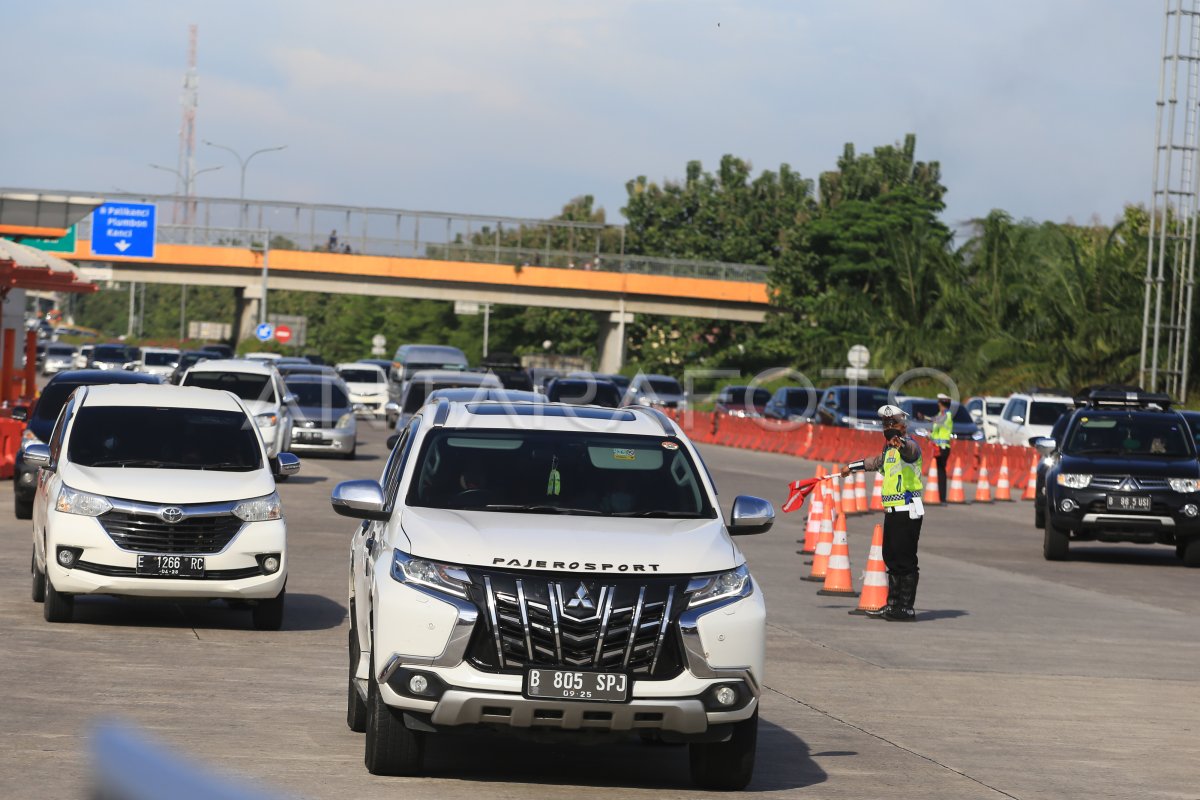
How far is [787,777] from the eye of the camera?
859 centimetres

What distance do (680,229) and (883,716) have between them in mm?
96498

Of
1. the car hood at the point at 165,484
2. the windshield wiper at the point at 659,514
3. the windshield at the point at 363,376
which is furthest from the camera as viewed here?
the windshield at the point at 363,376

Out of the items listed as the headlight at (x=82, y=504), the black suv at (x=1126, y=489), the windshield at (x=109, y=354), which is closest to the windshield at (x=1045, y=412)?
the black suv at (x=1126, y=489)

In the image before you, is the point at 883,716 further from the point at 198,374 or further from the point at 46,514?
the point at 198,374

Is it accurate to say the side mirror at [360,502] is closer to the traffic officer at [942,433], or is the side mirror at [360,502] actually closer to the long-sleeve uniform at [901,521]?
the long-sleeve uniform at [901,521]

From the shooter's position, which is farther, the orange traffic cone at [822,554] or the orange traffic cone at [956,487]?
the orange traffic cone at [956,487]

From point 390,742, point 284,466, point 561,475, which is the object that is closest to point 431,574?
point 390,742

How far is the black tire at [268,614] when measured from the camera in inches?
517

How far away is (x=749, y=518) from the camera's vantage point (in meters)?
8.84

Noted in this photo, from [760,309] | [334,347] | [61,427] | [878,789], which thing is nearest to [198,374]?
[61,427]

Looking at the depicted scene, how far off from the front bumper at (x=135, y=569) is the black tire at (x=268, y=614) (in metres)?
0.12

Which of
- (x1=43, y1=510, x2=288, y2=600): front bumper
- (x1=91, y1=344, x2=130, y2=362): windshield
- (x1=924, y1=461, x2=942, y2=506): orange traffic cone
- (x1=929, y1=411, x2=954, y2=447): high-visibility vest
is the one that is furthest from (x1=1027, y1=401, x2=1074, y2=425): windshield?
(x1=91, y1=344, x2=130, y2=362): windshield

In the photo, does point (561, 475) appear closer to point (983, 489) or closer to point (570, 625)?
point (570, 625)

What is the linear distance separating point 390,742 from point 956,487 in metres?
26.8
